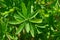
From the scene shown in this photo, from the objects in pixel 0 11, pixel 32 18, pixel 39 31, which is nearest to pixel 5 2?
pixel 0 11

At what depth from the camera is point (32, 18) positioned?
1.04 meters

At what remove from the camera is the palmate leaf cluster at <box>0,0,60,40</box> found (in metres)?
1.01

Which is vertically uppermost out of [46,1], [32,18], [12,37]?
[46,1]

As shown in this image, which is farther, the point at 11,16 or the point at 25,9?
the point at 11,16

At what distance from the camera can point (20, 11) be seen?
3.47 feet

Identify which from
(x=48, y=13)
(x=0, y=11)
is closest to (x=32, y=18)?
(x=48, y=13)

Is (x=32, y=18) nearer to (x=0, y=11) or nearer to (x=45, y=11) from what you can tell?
(x=45, y=11)

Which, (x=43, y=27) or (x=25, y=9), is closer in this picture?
(x=25, y=9)

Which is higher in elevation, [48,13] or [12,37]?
[48,13]

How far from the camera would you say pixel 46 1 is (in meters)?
1.13

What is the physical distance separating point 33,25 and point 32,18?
0.16 feet

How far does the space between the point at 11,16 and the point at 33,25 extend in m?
0.20

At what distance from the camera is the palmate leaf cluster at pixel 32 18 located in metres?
1.01

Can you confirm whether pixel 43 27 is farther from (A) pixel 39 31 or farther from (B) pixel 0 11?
(B) pixel 0 11
